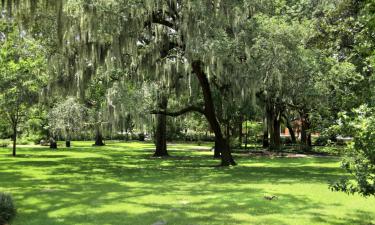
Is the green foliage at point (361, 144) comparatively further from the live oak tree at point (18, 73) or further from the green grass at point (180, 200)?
the live oak tree at point (18, 73)

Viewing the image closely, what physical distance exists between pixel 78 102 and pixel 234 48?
12.1 meters

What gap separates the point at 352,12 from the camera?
18.0 m

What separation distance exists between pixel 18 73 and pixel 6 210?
16.3m

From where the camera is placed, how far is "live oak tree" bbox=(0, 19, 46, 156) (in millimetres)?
22453

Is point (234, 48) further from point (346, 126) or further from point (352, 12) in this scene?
point (346, 126)

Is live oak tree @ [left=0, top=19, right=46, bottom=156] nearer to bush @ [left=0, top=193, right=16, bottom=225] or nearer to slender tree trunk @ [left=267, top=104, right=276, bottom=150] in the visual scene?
bush @ [left=0, top=193, right=16, bottom=225]

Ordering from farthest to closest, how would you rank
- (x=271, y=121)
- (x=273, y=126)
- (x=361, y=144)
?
(x=273, y=126) → (x=271, y=121) → (x=361, y=144)

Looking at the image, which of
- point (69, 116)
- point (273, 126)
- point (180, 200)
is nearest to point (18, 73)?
point (69, 116)

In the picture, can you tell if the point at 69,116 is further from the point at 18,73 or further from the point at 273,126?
the point at 273,126

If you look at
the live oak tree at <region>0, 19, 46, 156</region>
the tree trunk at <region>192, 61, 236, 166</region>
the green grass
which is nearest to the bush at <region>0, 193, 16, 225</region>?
the green grass

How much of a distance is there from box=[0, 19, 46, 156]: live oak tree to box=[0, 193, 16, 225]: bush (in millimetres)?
14119

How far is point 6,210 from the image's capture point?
8.32 meters

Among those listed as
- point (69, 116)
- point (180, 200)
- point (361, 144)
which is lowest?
point (180, 200)

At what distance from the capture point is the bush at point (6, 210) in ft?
26.6
